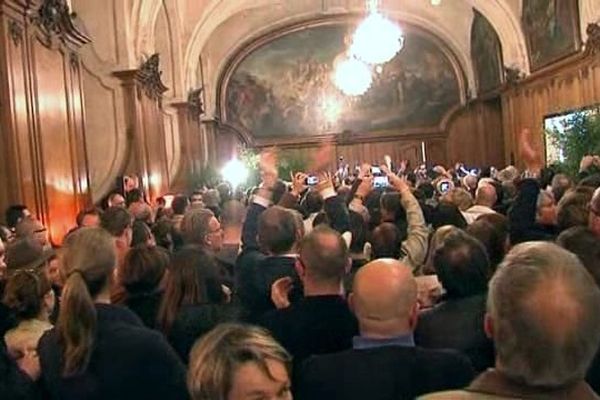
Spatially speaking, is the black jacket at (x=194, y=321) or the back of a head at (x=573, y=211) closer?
the black jacket at (x=194, y=321)

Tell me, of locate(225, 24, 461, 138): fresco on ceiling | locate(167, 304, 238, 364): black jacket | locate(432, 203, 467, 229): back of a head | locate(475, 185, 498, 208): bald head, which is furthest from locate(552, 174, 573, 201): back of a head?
locate(225, 24, 461, 138): fresco on ceiling

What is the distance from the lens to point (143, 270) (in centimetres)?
382

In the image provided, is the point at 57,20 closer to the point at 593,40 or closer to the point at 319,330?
the point at 319,330

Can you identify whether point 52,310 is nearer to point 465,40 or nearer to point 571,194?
point 571,194

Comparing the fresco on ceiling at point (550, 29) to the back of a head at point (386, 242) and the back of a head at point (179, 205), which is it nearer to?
the back of a head at point (179, 205)

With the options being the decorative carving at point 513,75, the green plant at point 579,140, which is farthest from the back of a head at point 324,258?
the decorative carving at point 513,75

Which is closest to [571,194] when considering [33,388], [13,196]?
[33,388]

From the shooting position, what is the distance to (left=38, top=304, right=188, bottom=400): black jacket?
2920 millimetres

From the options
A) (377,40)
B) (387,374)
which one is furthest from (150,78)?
(387,374)

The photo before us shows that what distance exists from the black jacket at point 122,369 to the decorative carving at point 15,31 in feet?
21.7

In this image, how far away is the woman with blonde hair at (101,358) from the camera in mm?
2920

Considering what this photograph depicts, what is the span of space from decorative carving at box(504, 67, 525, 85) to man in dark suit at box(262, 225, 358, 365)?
20.4m

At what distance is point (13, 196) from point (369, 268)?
653 cm

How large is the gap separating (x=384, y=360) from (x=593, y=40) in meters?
15.7
